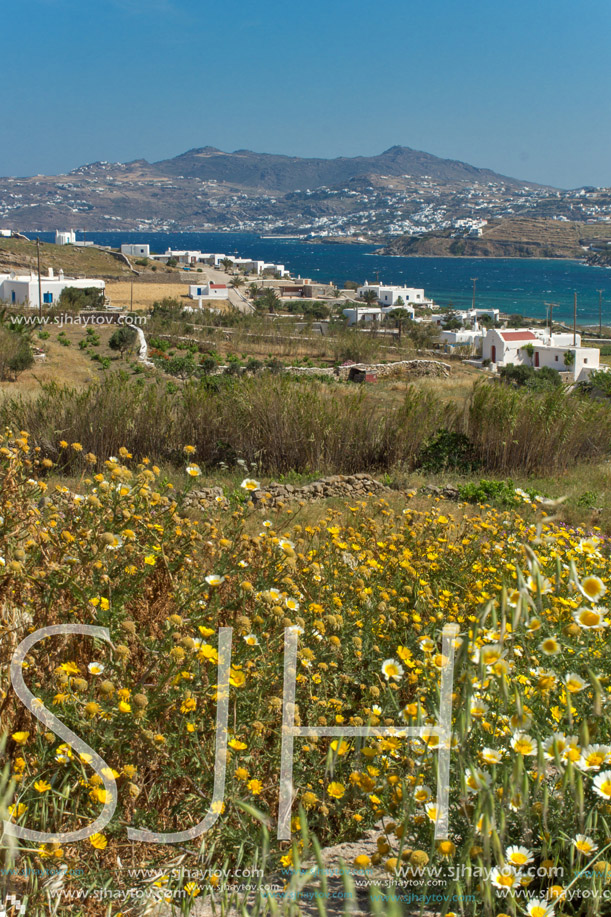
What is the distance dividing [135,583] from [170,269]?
2887 inches

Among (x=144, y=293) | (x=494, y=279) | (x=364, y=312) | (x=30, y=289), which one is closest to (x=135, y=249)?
(x=144, y=293)

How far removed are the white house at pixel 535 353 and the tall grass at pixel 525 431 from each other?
2717 cm

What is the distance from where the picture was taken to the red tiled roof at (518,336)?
41547 mm

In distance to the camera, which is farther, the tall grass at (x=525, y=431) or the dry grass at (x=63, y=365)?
the dry grass at (x=63, y=365)

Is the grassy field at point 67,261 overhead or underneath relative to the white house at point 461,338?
overhead

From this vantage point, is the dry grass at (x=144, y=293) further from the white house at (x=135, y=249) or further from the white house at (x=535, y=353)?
the white house at (x=135, y=249)

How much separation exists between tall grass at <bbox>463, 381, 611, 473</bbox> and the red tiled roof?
108 ft

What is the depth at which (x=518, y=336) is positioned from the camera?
42125 millimetres

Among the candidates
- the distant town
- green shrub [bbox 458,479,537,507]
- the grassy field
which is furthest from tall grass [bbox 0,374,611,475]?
the grassy field

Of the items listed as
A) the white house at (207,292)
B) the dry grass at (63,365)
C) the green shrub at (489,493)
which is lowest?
the green shrub at (489,493)

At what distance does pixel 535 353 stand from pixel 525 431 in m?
32.6

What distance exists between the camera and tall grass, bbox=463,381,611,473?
370 inches

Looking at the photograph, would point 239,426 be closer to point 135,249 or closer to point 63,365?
point 63,365

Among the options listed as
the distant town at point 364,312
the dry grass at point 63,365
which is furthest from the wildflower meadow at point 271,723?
the distant town at point 364,312
